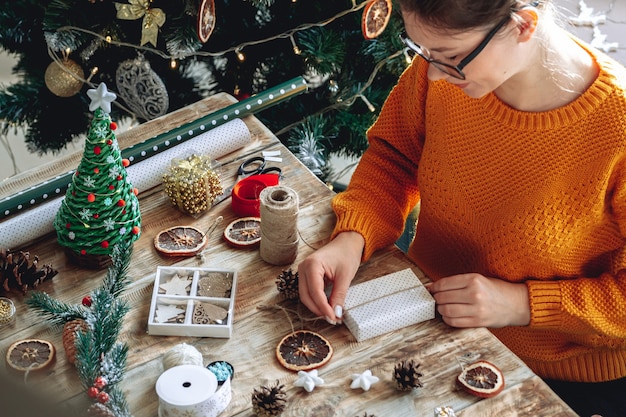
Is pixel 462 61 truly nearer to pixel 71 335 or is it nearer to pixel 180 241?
pixel 180 241

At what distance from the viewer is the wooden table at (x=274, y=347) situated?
0.91 meters

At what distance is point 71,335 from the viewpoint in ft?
3.16

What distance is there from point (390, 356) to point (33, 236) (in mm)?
638

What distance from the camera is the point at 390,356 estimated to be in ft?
3.21

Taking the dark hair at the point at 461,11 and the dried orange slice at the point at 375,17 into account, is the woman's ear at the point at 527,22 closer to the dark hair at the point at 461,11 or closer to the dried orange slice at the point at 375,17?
the dark hair at the point at 461,11

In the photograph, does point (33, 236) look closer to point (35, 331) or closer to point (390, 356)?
point (35, 331)

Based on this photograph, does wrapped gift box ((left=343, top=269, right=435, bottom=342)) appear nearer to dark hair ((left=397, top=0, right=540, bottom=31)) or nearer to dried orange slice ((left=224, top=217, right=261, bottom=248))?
dried orange slice ((left=224, top=217, right=261, bottom=248))

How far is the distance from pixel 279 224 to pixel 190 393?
0.31m

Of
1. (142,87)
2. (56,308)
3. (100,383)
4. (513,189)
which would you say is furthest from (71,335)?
(142,87)

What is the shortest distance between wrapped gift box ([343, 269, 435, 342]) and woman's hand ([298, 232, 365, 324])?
0.02 m

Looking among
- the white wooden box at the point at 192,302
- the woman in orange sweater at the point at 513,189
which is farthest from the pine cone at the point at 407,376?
the white wooden box at the point at 192,302

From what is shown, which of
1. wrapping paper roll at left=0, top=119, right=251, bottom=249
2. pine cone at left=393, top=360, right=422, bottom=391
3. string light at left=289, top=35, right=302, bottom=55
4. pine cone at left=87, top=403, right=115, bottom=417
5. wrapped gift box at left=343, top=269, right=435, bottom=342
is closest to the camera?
pine cone at left=87, top=403, right=115, bottom=417

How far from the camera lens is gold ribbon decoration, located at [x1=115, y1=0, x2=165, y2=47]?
1.45 m

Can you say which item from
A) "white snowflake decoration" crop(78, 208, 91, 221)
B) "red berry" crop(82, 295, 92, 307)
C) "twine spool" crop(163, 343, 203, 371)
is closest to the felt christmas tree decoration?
"white snowflake decoration" crop(78, 208, 91, 221)
